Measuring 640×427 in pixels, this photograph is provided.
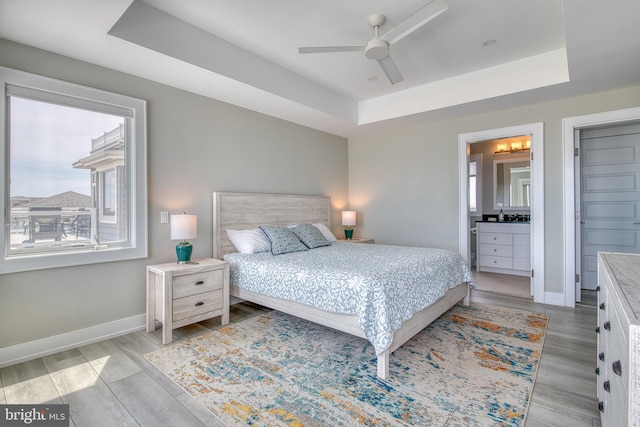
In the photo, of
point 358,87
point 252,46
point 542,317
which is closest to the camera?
point 252,46

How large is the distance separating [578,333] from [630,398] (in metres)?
2.75

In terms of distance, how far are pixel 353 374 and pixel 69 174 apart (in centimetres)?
290

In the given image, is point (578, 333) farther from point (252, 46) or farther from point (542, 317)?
point (252, 46)

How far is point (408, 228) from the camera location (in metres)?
5.03

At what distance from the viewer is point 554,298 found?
383 centimetres

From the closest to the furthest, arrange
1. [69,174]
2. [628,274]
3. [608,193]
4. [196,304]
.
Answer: [628,274], [69,174], [196,304], [608,193]

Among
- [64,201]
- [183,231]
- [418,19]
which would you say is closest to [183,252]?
[183,231]

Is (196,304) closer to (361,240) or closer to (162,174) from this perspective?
(162,174)

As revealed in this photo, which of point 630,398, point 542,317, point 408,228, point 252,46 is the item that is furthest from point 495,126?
point 630,398

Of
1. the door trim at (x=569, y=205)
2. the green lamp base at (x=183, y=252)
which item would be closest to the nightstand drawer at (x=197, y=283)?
the green lamp base at (x=183, y=252)

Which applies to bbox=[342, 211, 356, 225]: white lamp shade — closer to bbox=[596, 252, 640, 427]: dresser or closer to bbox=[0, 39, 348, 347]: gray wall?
bbox=[0, 39, 348, 347]: gray wall

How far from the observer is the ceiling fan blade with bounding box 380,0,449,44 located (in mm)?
2061

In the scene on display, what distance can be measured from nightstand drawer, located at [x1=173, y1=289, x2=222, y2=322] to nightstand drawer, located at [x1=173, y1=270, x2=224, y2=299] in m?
0.04

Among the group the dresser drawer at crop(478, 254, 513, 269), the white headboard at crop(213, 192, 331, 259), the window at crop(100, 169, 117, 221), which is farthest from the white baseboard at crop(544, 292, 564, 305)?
the window at crop(100, 169, 117, 221)
